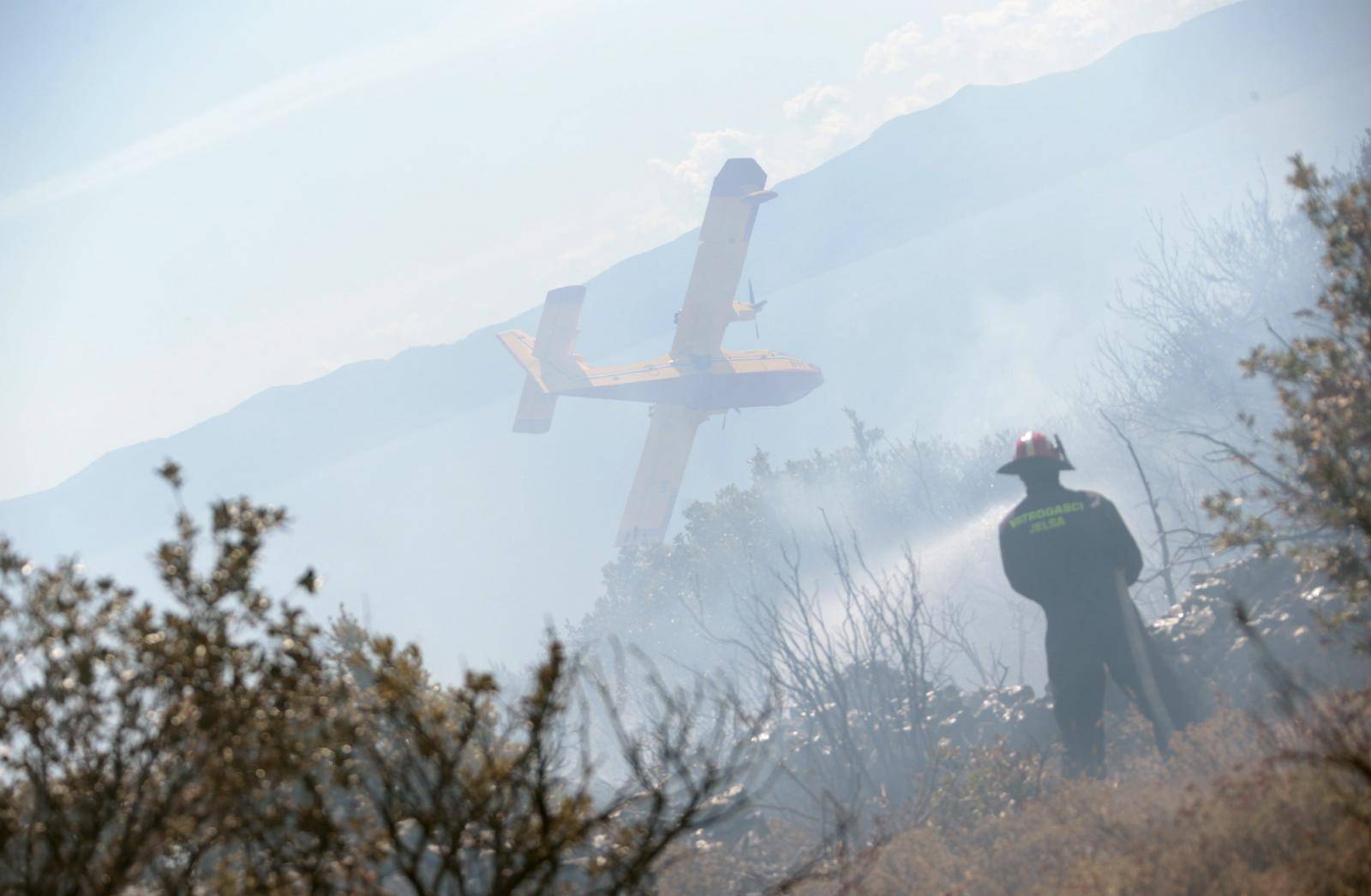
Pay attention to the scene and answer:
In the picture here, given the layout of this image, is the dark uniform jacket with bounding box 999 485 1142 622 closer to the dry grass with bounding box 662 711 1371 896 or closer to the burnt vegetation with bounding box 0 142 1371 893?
the burnt vegetation with bounding box 0 142 1371 893

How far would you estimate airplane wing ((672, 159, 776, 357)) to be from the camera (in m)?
43.5

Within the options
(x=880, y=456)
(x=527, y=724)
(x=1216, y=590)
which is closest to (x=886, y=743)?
(x=1216, y=590)

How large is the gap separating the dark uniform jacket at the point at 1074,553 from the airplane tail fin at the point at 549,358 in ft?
120

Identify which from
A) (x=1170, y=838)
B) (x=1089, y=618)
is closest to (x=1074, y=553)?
(x=1089, y=618)

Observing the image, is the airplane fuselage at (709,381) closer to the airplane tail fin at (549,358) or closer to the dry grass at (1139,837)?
the airplane tail fin at (549,358)

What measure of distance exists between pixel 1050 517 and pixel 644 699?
41283 millimetres

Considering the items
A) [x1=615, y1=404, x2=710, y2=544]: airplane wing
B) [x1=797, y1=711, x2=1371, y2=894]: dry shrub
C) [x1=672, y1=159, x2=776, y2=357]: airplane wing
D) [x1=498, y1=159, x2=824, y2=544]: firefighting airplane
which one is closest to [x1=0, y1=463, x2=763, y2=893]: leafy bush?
[x1=797, y1=711, x2=1371, y2=894]: dry shrub

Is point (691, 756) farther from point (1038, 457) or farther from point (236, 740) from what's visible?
point (236, 740)

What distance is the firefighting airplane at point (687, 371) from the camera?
147 feet

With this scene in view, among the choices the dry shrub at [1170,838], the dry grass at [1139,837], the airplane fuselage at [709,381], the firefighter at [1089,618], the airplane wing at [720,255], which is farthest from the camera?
the airplane fuselage at [709,381]

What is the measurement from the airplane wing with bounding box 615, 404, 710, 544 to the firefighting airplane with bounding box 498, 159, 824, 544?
0.04m

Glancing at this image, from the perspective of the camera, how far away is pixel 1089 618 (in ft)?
44.9

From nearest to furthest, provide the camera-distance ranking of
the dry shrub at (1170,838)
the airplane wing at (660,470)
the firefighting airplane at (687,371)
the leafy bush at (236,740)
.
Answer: the leafy bush at (236,740), the dry shrub at (1170,838), the firefighting airplane at (687,371), the airplane wing at (660,470)

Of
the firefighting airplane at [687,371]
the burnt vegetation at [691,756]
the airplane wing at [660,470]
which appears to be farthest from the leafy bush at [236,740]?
the airplane wing at [660,470]
